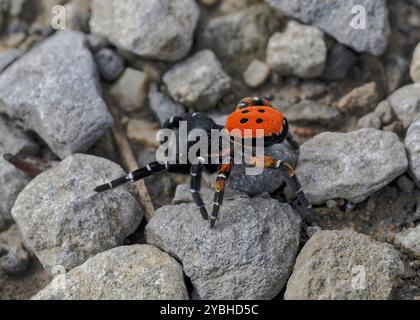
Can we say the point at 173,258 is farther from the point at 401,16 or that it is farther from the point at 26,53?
the point at 401,16

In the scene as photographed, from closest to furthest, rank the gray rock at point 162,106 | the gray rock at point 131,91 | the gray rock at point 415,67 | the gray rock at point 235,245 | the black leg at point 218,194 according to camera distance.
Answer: the gray rock at point 235,245 → the black leg at point 218,194 → the gray rock at point 415,67 → the gray rock at point 162,106 → the gray rock at point 131,91

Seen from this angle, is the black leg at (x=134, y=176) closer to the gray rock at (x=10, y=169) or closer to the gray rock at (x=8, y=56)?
the gray rock at (x=10, y=169)

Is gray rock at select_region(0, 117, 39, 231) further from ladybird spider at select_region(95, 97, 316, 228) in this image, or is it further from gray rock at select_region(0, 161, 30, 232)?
ladybird spider at select_region(95, 97, 316, 228)

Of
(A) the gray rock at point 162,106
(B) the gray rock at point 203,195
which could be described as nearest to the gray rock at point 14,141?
(A) the gray rock at point 162,106

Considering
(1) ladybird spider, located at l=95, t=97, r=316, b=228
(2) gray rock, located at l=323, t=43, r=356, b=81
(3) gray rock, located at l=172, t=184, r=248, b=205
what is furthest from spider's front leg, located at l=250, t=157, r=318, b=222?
(2) gray rock, located at l=323, t=43, r=356, b=81

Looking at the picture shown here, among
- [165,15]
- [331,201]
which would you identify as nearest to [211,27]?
[165,15]

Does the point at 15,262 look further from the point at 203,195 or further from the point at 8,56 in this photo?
the point at 8,56

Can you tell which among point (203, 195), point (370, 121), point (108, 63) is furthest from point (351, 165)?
point (108, 63)
